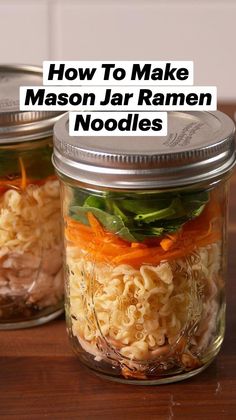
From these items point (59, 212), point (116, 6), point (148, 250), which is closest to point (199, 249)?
point (148, 250)

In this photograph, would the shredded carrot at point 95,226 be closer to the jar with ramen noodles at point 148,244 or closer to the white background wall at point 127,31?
the jar with ramen noodles at point 148,244

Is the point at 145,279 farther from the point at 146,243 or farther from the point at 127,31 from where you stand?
the point at 127,31

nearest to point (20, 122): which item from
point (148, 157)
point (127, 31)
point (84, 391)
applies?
point (148, 157)

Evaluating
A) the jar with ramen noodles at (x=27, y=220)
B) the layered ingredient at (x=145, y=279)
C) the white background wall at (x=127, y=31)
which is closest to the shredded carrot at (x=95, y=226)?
the layered ingredient at (x=145, y=279)

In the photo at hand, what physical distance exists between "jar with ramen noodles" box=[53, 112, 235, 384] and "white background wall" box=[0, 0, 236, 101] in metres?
0.90

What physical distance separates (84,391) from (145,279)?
0.13 meters

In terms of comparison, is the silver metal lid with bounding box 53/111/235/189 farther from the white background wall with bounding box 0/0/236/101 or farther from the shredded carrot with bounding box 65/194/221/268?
the white background wall with bounding box 0/0/236/101

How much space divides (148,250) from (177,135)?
116 mm

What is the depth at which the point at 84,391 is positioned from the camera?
31.6 inches

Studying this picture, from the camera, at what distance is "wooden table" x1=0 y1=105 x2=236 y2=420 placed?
2.53 feet

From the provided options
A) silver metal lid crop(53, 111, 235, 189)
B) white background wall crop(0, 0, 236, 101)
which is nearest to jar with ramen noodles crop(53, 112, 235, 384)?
silver metal lid crop(53, 111, 235, 189)

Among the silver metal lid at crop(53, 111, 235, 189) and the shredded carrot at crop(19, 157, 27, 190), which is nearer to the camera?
the silver metal lid at crop(53, 111, 235, 189)

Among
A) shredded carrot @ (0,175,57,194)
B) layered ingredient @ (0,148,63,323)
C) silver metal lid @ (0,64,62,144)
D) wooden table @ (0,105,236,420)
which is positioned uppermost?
silver metal lid @ (0,64,62,144)

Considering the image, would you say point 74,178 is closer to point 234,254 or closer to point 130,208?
point 130,208
